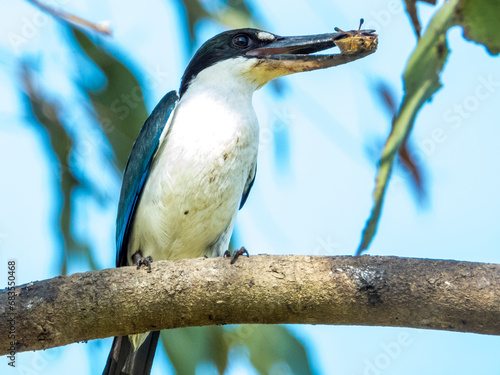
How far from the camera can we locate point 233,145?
321cm

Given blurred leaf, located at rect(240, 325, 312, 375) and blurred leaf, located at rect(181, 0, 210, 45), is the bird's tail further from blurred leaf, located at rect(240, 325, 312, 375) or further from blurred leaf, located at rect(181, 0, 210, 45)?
blurred leaf, located at rect(181, 0, 210, 45)

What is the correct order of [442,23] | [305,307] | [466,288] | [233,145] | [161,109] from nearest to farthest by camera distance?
[466,288], [305,307], [442,23], [233,145], [161,109]

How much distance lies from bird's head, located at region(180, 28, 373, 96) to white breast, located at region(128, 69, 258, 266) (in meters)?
0.23

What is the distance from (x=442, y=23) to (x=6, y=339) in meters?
1.86

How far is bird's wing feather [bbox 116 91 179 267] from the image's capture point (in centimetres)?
332

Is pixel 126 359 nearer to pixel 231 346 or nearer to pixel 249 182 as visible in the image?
pixel 231 346

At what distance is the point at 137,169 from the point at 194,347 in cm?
92

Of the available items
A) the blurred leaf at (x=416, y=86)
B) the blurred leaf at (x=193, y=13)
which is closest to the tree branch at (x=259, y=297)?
the blurred leaf at (x=416, y=86)

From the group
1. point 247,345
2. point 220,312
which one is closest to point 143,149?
point 247,345

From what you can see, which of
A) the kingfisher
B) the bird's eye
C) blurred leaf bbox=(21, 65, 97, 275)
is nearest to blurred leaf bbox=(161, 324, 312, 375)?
the kingfisher

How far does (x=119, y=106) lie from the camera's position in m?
3.46

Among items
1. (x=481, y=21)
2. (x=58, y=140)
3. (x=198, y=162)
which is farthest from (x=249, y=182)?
(x=481, y=21)

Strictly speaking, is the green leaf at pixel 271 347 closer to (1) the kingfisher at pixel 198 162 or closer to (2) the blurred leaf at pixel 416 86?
(1) the kingfisher at pixel 198 162

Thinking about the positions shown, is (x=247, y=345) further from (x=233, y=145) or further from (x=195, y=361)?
(x=233, y=145)
